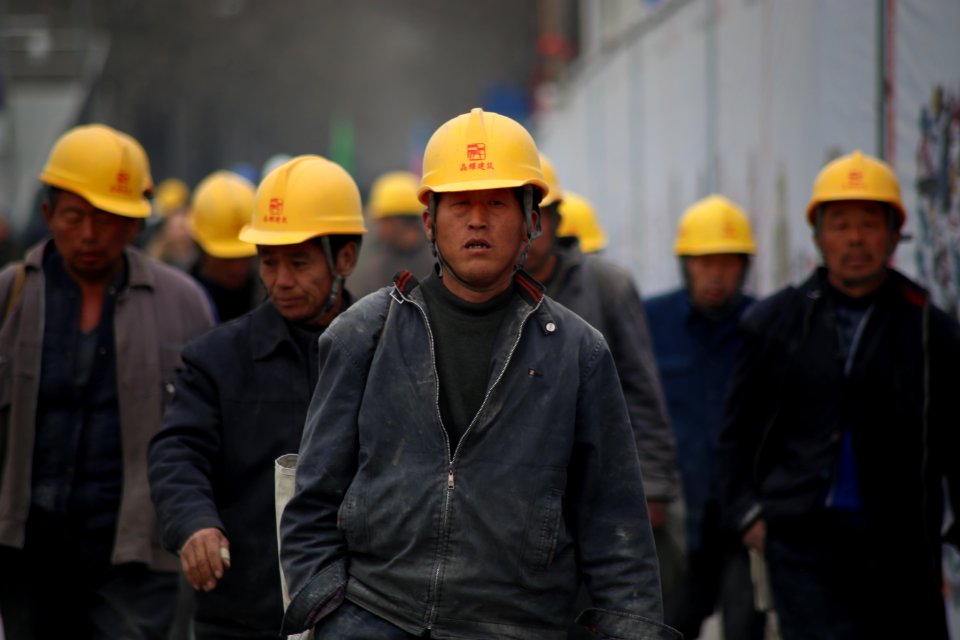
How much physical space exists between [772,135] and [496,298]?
19.8 feet

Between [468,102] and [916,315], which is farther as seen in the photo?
[468,102]

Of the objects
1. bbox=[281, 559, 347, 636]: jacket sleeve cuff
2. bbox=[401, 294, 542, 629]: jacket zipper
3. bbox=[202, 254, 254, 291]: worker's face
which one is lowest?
bbox=[281, 559, 347, 636]: jacket sleeve cuff

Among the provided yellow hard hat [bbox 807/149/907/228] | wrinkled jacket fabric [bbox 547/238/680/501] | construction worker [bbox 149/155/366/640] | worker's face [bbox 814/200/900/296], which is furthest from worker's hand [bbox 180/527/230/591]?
yellow hard hat [bbox 807/149/907/228]

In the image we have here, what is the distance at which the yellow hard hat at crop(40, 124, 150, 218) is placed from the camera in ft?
19.0

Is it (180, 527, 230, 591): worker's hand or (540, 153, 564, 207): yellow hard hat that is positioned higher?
(540, 153, 564, 207): yellow hard hat

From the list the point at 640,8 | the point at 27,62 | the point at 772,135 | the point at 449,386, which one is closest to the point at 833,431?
the point at 449,386

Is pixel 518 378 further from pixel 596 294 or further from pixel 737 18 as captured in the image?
pixel 737 18

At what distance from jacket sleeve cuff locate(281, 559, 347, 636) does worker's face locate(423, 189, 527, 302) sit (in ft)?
2.54

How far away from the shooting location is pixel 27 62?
33.2 meters

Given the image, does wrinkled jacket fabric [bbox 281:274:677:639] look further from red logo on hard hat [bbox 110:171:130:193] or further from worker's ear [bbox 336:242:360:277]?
red logo on hard hat [bbox 110:171:130:193]

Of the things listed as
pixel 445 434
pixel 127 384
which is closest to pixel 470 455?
pixel 445 434

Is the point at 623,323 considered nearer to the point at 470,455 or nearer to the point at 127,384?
the point at 127,384

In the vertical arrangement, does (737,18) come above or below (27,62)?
below

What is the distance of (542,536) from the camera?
11.9 feet
